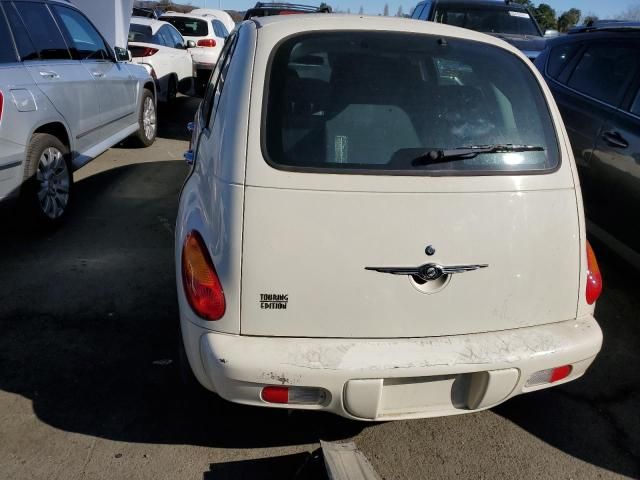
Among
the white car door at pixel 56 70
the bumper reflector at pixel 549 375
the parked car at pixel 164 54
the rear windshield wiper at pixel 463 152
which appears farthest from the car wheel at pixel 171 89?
the bumper reflector at pixel 549 375

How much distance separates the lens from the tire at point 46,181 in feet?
13.5

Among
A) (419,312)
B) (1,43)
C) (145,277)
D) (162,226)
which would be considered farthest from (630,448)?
(1,43)

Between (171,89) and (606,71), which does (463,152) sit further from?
(171,89)

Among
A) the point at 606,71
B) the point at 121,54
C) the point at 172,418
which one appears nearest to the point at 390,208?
the point at 172,418

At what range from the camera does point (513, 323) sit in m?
2.25

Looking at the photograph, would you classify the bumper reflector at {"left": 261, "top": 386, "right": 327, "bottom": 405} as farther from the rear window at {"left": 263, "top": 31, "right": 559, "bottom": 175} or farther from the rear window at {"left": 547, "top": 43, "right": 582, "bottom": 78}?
the rear window at {"left": 547, "top": 43, "right": 582, "bottom": 78}

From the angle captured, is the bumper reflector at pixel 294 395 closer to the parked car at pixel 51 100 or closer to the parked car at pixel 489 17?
the parked car at pixel 51 100

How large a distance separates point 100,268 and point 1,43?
177 cm

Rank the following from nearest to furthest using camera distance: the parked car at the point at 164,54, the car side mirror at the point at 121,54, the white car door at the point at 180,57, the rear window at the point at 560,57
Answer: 1. the rear window at the point at 560,57
2. the car side mirror at the point at 121,54
3. the parked car at the point at 164,54
4. the white car door at the point at 180,57

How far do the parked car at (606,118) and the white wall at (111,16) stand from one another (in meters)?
6.33

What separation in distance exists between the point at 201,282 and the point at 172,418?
0.86 m

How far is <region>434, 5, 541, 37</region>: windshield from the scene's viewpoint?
348 inches

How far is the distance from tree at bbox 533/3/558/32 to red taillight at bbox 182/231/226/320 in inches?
1136

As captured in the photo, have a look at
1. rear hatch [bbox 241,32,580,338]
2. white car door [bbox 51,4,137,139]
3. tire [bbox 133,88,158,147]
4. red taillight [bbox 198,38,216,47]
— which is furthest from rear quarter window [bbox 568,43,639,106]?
red taillight [bbox 198,38,216,47]
